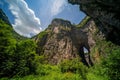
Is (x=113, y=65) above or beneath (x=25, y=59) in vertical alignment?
beneath

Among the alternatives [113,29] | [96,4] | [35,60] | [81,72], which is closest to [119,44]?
[113,29]

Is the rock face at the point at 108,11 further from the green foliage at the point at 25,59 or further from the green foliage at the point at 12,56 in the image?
the green foliage at the point at 25,59

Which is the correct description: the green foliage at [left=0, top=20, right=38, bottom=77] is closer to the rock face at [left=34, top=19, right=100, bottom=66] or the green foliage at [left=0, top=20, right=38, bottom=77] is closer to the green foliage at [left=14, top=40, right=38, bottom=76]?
the green foliage at [left=14, top=40, right=38, bottom=76]

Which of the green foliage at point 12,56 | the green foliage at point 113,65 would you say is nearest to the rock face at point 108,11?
the green foliage at point 113,65

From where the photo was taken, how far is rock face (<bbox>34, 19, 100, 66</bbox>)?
68.7 m

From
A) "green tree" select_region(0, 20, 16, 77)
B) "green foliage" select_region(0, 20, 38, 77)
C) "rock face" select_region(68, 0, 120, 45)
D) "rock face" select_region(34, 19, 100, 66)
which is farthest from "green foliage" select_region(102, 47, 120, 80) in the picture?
"rock face" select_region(34, 19, 100, 66)

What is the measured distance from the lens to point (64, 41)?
70000mm

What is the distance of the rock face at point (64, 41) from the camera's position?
68.7m

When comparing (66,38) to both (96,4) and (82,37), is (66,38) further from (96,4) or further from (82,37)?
(96,4)

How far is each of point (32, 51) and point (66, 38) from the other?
3102cm

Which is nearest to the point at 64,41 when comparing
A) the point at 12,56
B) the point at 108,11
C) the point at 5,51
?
the point at 12,56

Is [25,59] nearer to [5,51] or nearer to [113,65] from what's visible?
[5,51]

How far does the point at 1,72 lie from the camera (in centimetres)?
2911

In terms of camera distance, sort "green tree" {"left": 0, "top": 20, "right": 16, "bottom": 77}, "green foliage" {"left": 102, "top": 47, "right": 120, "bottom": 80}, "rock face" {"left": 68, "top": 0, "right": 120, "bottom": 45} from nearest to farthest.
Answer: "rock face" {"left": 68, "top": 0, "right": 120, "bottom": 45}, "green foliage" {"left": 102, "top": 47, "right": 120, "bottom": 80}, "green tree" {"left": 0, "top": 20, "right": 16, "bottom": 77}
